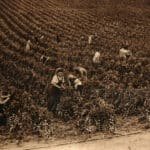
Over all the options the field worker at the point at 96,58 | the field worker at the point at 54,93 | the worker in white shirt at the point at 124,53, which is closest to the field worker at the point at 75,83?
the field worker at the point at 54,93

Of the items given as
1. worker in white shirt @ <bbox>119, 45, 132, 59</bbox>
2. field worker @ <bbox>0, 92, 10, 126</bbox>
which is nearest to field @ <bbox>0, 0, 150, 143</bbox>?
field worker @ <bbox>0, 92, 10, 126</bbox>

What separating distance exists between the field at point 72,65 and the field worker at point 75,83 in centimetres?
30

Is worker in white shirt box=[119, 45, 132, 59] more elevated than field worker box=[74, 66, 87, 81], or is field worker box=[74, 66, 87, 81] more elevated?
worker in white shirt box=[119, 45, 132, 59]

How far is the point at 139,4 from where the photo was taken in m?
30.7

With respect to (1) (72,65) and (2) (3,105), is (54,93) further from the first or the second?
(1) (72,65)

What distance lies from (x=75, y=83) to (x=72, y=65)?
2.37 metres

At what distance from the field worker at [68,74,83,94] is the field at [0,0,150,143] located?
0.30 meters

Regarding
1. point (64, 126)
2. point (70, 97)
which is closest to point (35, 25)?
point (70, 97)

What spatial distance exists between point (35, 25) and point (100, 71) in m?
8.16

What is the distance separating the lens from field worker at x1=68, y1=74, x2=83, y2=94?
581 inches

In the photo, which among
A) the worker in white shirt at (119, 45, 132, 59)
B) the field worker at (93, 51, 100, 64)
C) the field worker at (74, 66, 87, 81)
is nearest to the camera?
the field worker at (74, 66, 87, 81)

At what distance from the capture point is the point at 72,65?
17.1 meters

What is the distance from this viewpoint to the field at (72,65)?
13.2m

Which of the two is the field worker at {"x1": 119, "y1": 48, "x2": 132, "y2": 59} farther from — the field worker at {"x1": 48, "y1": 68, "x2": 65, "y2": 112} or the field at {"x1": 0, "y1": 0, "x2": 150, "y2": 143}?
the field worker at {"x1": 48, "y1": 68, "x2": 65, "y2": 112}
